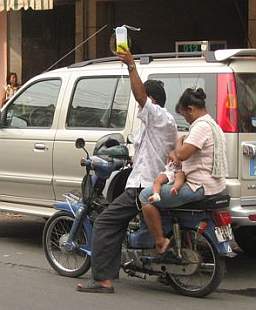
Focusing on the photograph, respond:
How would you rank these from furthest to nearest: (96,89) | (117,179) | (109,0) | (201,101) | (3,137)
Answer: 1. (109,0)
2. (3,137)
3. (96,89)
4. (117,179)
5. (201,101)

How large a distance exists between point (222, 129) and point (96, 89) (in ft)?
5.69

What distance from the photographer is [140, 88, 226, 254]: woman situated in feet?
20.1

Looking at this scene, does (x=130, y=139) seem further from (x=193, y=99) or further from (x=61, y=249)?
(x=61, y=249)

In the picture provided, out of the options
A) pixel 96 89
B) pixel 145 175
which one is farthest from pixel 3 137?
pixel 145 175

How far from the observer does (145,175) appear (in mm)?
6277

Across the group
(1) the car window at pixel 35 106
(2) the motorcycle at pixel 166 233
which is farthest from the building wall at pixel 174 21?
(2) the motorcycle at pixel 166 233

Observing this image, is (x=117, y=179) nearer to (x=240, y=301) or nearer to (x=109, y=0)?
(x=240, y=301)

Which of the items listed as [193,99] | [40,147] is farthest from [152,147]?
[40,147]

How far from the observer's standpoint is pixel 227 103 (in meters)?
6.66

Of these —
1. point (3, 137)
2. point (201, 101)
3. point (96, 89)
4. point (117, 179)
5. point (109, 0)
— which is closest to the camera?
point (201, 101)

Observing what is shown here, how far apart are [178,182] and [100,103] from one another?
185 cm

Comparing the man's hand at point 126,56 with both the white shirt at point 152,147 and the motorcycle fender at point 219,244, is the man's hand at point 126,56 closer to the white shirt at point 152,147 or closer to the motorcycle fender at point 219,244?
the white shirt at point 152,147

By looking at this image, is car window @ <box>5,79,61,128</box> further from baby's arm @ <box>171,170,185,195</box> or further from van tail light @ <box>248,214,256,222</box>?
van tail light @ <box>248,214,256,222</box>

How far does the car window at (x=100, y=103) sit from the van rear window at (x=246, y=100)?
4.10 ft
